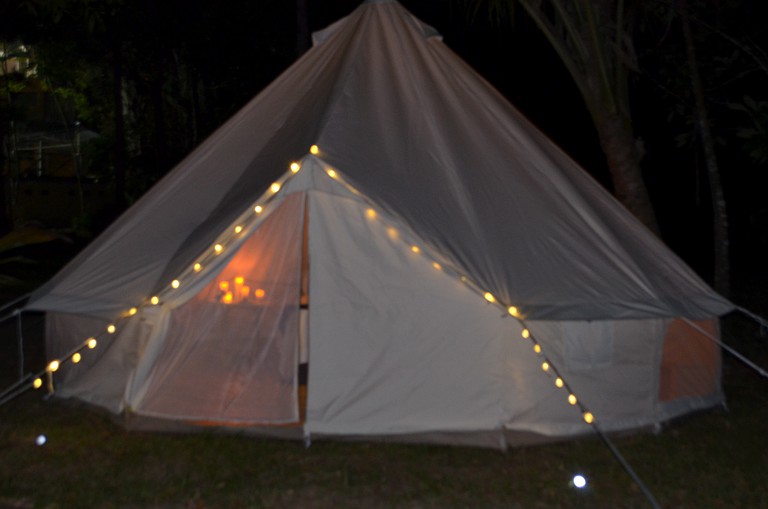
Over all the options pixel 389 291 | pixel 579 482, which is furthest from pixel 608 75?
pixel 579 482

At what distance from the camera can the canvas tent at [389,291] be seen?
21.8ft

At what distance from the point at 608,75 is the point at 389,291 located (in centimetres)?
363

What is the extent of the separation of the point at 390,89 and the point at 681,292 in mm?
2485

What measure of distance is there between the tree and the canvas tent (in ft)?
5.32

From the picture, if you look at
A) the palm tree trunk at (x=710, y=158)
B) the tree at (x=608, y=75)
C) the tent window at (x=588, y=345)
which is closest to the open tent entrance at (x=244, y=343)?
the tent window at (x=588, y=345)

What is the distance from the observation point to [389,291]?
22.5ft

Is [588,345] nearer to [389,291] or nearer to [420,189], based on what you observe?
[389,291]

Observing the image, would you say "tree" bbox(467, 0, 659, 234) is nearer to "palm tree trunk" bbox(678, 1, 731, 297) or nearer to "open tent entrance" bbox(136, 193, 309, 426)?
"palm tree trunk" bbox(678, 1, 731, 297)

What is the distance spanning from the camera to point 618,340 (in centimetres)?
699

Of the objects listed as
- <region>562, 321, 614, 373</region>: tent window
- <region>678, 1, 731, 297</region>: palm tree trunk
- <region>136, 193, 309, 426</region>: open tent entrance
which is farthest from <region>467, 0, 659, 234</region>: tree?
<region>136, 193, 309, 426</region>: open tent entrance

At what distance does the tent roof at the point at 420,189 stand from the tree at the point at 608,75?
138cm

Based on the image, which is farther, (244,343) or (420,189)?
(244,343)

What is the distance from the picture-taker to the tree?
9273mm

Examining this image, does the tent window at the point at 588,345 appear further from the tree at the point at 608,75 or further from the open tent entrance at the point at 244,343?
the tree at the point at 608,75
